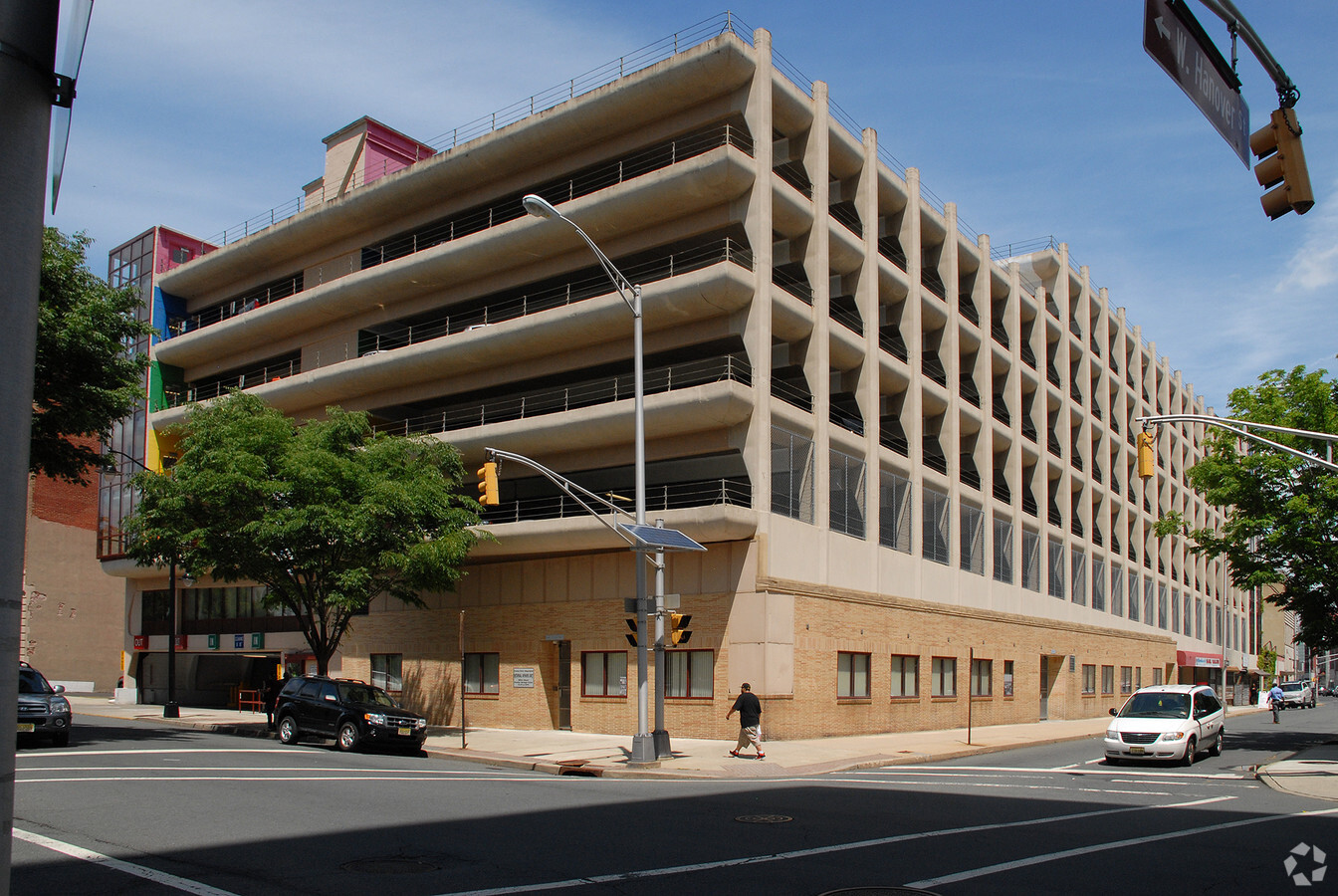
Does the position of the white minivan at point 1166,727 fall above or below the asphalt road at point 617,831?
below

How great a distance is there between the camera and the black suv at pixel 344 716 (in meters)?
24.2

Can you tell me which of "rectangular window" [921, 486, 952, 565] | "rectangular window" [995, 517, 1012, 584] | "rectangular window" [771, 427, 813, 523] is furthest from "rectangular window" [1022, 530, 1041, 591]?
"rectangular window" [771, 427, 813, 523]

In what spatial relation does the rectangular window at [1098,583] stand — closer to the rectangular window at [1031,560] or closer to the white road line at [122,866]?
the rectangular window at [1031,560]

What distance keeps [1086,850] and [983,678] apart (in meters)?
30.4

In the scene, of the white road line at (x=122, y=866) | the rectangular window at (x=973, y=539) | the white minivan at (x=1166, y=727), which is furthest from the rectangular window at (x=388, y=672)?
the white road line at (x=122, y=866)

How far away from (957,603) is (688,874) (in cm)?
3166

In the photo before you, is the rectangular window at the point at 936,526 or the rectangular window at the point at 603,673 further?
the rectangular window at the point at 936,526

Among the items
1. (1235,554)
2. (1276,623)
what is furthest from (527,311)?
(1276,623)

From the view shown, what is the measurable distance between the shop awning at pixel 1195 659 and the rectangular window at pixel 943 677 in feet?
107

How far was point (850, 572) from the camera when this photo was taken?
108 feet

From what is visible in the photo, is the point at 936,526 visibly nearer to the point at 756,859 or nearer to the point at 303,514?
the point at 303,514

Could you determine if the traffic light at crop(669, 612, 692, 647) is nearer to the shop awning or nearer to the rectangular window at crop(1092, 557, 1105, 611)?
the rectangular window at crop(1092, 557, 1105, 611)

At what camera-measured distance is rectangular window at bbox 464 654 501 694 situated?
113 feet

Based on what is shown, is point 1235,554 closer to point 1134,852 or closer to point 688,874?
point 1134,852
